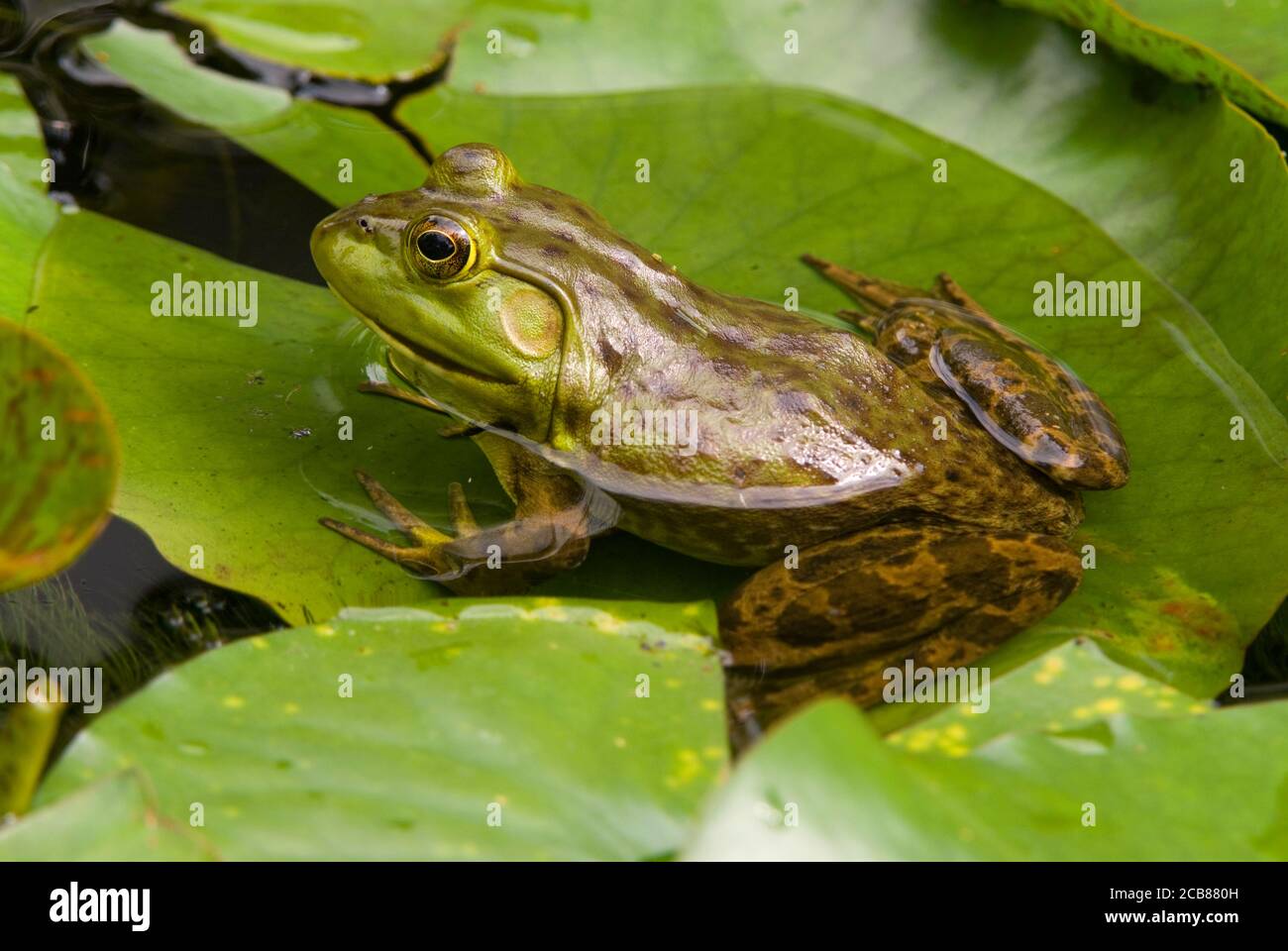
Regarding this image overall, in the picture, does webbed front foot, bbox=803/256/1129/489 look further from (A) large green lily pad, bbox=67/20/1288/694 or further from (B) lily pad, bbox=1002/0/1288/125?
(B) lily pad, bbox=1002/0/1288/125

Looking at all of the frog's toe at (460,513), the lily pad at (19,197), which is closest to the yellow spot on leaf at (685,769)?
the frog's toe at (460,513)

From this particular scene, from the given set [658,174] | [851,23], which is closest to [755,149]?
[658,174]

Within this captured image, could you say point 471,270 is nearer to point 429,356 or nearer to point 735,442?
point 429,356

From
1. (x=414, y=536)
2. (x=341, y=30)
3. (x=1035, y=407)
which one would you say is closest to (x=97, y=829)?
(x=414, y=536)

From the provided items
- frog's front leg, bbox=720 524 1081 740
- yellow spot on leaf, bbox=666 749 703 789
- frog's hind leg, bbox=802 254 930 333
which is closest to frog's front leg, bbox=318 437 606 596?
frog's front leg, bbox=720 524 1081 740

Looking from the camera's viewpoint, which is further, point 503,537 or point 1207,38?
point 1207,38

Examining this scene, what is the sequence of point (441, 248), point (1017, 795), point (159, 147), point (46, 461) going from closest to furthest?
point (46, 461) < point (1017, 795) < point (441, 248) < point (159, 147)
